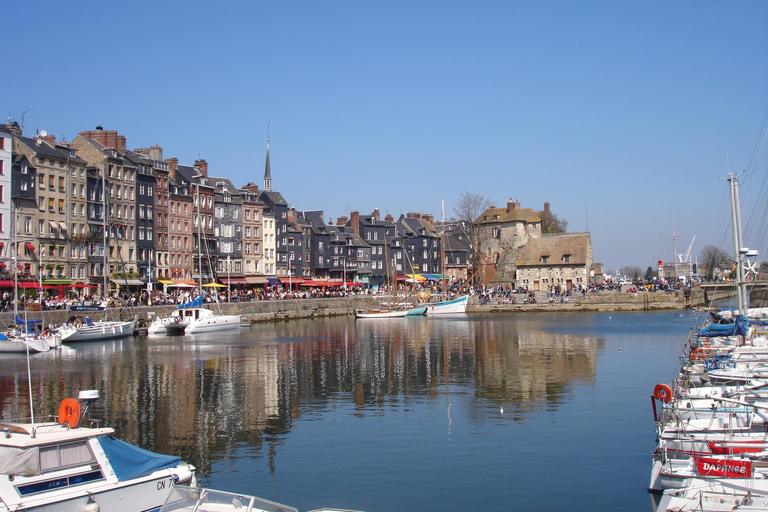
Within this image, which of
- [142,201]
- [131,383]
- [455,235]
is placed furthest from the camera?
[455,235]

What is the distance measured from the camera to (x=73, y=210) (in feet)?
250

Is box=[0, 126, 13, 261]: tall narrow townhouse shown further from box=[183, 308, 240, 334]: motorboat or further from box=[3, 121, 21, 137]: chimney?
box=[183, 308, 240, 334]: motorboat

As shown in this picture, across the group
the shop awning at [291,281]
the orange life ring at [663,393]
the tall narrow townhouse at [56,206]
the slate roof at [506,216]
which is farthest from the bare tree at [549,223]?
the orange life ring at [663,393]

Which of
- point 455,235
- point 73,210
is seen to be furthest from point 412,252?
point 73,210

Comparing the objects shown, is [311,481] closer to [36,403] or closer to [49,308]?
[36,403]

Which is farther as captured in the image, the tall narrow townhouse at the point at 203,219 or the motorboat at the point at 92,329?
the tall narrow townhouse at the point at 203,219

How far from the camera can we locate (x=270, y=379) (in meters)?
37.0

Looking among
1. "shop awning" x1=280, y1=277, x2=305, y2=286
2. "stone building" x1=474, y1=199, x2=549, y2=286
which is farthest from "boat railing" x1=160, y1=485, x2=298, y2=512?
"stone building" x1=474, y1=199, x2=549, y2=286

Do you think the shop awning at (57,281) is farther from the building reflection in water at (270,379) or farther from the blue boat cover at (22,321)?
the building reflection in water at (270,379)

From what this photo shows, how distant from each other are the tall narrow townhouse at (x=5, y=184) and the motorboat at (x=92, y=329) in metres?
11.8

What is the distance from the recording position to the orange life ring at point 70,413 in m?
16.1

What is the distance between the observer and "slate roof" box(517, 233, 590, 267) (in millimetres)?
102188

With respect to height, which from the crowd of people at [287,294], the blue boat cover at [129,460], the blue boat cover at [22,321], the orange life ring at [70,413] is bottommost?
the blue boat cover at [129,460]

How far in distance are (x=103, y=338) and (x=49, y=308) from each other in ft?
18.4
